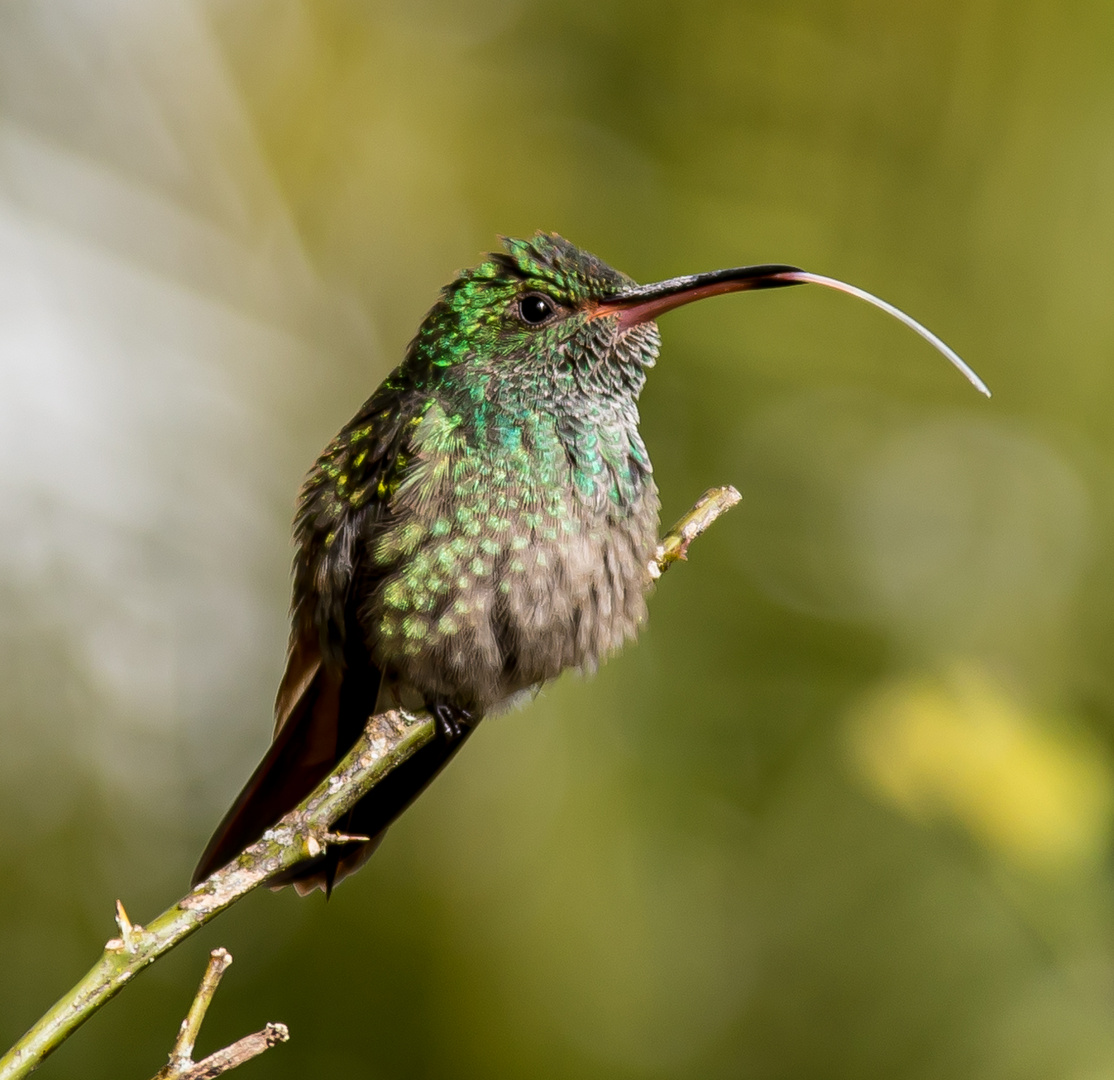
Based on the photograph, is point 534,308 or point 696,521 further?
point 534,308

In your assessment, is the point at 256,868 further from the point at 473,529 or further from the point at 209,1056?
the point at 473,529

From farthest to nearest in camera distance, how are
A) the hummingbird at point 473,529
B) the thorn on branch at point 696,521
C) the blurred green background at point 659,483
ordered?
the blurred green background at point 659,483
the hummingbird at point 473,529
the thorn on branch at point 696,521

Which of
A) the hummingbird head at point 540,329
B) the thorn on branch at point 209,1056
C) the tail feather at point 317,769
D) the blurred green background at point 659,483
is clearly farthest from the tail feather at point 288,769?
the blurred green background at point 659,483

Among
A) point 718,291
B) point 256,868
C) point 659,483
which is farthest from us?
point 659,483

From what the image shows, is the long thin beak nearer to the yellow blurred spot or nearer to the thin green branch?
the thin green branch

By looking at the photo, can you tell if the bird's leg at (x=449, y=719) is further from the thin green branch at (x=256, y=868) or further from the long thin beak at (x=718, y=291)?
the long thin beak at (x=718, y=291)

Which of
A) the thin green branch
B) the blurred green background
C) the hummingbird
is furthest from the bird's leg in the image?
the blurred green background

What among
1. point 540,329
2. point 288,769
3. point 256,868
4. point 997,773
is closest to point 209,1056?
point 256,868
